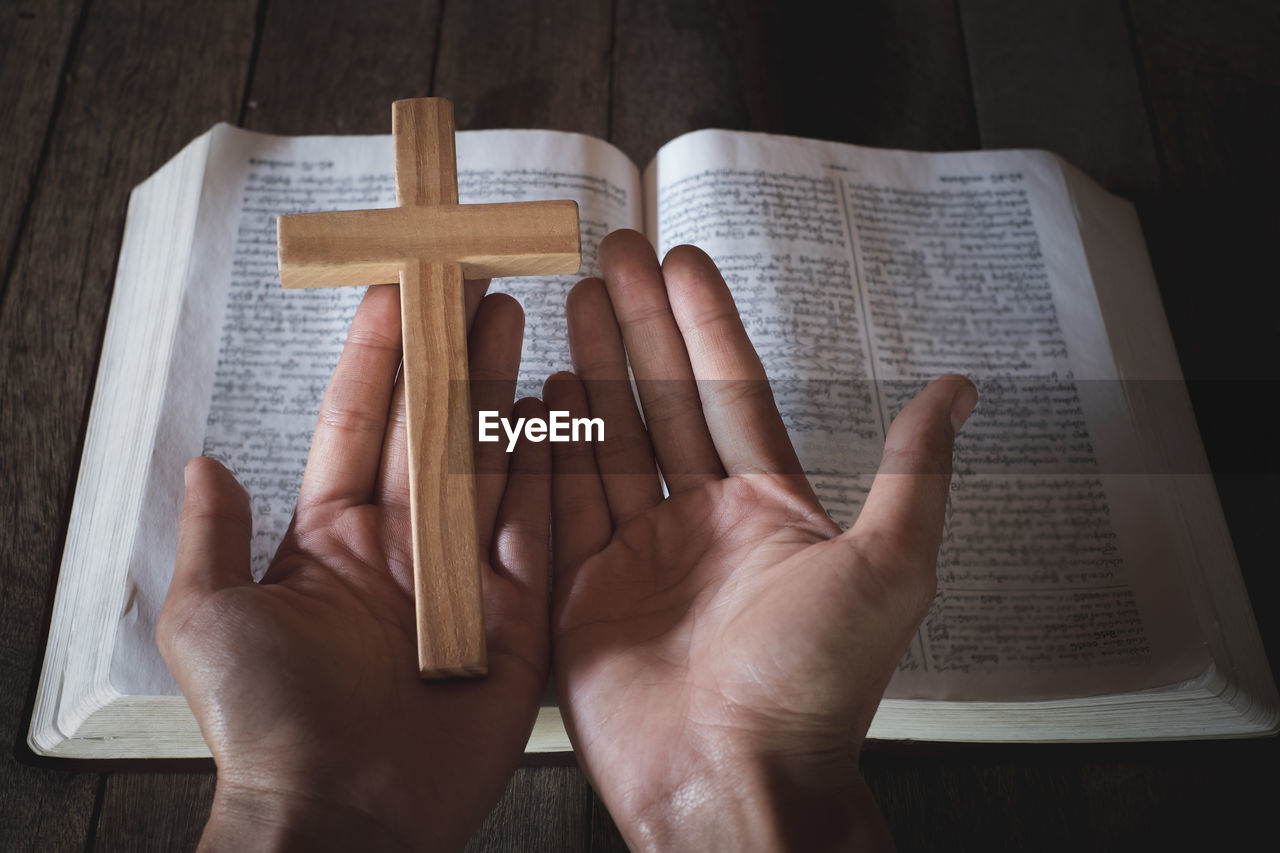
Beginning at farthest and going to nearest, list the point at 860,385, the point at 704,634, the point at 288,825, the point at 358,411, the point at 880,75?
the point at 880,75, the point at 860,385, the point at 358,411, the point at 704,634, the point at 288,825

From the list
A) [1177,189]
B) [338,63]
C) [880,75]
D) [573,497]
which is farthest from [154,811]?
[1177,189]

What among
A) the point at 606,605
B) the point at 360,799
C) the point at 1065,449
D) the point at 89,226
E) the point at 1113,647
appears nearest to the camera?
the point at 360,799

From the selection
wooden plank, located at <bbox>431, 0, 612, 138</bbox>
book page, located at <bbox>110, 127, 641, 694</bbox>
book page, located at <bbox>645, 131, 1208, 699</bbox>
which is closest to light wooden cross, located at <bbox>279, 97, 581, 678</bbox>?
book page, located at <bbox>110, 127, 641, 694</bbox>

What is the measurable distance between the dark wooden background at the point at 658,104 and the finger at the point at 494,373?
0.47m

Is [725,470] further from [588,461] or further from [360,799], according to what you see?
[360,799]

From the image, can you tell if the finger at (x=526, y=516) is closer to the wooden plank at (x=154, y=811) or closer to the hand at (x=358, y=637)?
the hand at (x=358, y=637)

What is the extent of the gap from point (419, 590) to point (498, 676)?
0.12 metres

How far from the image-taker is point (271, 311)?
109 centimetres

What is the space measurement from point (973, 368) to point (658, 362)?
0.45 metres

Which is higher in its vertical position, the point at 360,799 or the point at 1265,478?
the point at 1265,478

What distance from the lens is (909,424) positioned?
2.53 feet

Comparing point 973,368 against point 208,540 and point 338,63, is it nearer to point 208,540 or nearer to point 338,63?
Result: point 208,540

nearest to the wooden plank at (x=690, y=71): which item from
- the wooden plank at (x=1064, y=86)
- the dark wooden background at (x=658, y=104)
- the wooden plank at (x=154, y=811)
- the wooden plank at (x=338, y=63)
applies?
the dark wooden background at (x=658, y=104)

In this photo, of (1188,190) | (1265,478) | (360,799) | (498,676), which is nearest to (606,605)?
(498,676)
